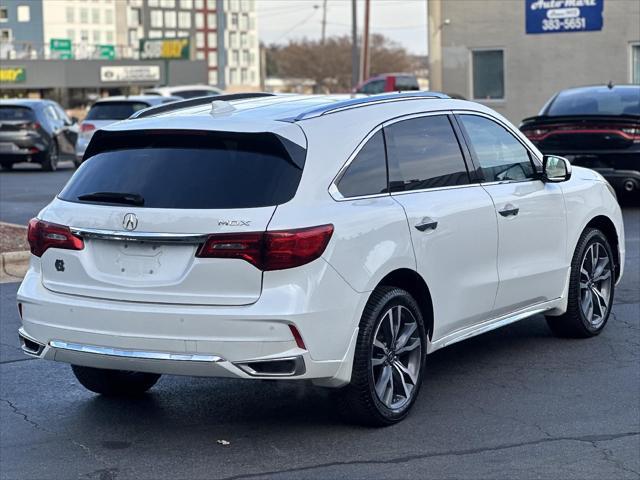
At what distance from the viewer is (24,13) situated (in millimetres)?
112375

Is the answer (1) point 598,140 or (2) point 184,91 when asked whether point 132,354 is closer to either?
(1) point 598,140

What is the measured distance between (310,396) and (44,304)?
1629mm

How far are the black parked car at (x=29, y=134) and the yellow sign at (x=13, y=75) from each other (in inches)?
2643

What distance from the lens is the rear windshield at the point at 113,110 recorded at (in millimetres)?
24453

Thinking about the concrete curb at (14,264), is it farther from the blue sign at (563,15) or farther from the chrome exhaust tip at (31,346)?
the blue sign at (563,15)

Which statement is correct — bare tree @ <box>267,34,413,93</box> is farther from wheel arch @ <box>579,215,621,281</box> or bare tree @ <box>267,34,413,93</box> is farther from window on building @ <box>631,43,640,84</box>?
wheel arch @ <box>579,215,621,281</box>

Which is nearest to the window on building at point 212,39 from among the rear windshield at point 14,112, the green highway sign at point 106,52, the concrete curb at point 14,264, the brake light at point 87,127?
the green highway sign at point 106,52

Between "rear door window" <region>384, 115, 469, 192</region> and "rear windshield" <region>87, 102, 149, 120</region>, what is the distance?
17992mm

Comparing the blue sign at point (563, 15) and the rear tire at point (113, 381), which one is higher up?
the blue sign at point (563, 15)

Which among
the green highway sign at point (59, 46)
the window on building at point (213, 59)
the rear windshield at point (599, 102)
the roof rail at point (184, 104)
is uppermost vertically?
the window on building at point (213, 59)

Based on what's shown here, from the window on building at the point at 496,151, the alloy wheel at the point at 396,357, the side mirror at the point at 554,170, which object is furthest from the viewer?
the side mirror at the point at 554,170

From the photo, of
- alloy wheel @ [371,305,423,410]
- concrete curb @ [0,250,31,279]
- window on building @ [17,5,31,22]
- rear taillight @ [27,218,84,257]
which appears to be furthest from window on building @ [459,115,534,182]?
window on building @ [17,5,31,22]

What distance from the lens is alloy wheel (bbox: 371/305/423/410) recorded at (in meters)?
6.10

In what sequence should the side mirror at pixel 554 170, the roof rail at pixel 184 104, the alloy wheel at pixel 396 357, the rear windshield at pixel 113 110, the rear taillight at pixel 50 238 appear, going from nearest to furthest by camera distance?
1. the rear taillight at pixel 50 238
2. the alloy wheel at pixel 396 357
3. the roof rail at pixel 184 104
4. the side mirror at pixel 554 170
5. the rear windshield at pixel 113 110
